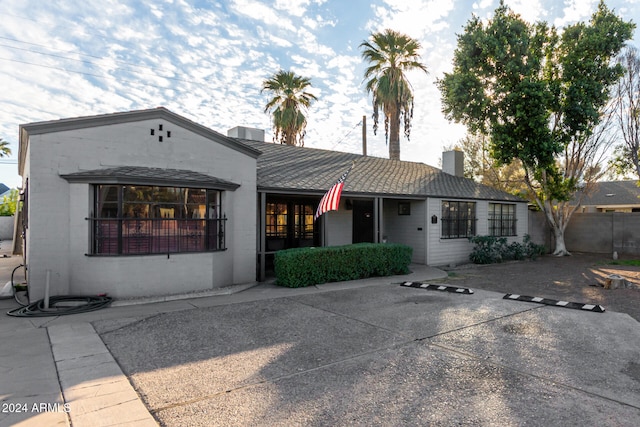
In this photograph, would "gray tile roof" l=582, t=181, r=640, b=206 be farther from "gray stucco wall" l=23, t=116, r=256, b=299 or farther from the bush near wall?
"gray stucco wall" l=23, t=116, r=256, b=299

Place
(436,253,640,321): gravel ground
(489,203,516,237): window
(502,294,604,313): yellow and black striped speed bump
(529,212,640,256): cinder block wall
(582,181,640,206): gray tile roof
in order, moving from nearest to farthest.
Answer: (502,294,604,313): yellow and black striped speed bump → (436,253,640,321): gravel ground → (489,203,516,237): window → (529,212,640,256): cinder block wall → (582,181,640,206): gray tile roof

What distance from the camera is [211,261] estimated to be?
28.0 feet

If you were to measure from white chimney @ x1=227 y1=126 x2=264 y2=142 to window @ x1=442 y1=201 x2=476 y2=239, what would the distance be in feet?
24.7

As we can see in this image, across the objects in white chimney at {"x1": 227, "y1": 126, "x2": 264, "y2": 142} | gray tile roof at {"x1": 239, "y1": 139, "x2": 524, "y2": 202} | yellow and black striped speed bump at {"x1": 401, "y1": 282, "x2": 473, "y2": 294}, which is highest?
white chimney at {"x1": 227, "y1": 126, "x2": 264, "y2": 142}

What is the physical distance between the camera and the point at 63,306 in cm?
699

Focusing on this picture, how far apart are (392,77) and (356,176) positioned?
10445mm

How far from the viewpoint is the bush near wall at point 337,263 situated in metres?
9.22

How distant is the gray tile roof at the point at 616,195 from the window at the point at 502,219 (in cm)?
1372

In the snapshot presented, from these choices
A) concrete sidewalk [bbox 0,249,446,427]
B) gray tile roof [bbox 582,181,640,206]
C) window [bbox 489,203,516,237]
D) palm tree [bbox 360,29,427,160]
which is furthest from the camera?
gray tile roof [bbox 582,181,640,206]

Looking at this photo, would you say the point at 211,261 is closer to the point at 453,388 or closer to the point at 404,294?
the point at 404,294

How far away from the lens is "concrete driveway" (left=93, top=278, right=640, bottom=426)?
10.6ft

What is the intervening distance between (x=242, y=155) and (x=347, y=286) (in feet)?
14.2

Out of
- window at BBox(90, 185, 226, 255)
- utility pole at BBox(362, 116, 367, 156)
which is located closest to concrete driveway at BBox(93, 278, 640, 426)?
window at BBox(90, 185, 226, 255)

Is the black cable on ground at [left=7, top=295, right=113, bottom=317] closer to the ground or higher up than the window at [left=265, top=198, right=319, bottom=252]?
closer to the ground
